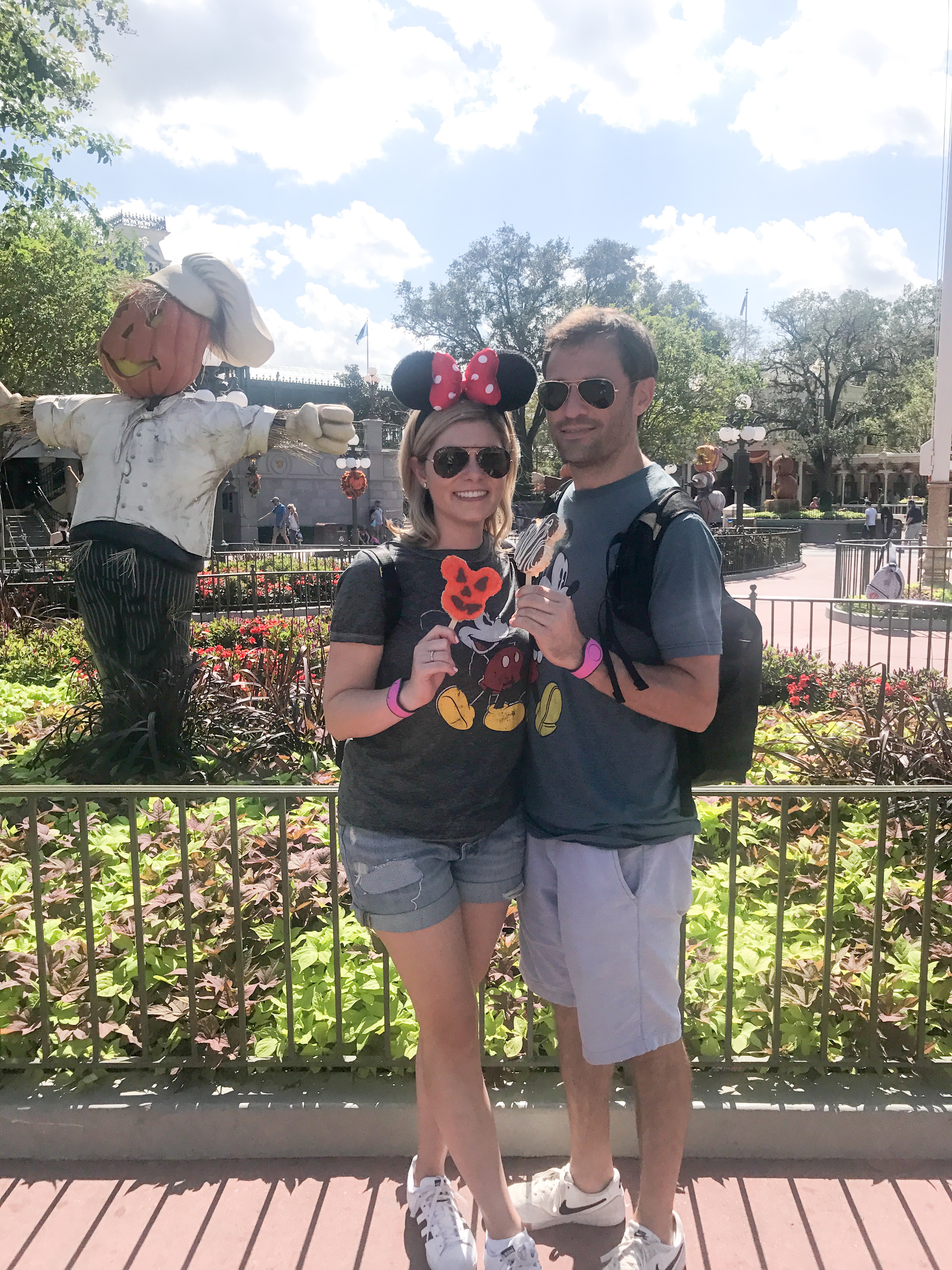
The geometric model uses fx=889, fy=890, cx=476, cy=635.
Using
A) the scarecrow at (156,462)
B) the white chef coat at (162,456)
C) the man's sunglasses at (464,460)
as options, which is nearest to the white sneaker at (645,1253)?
the man's sunglasses at (464,460)

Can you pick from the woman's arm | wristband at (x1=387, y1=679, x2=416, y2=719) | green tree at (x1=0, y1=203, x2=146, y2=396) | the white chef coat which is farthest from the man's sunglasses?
green tree at (x1=0, y1=203, x2=146, y2=396)

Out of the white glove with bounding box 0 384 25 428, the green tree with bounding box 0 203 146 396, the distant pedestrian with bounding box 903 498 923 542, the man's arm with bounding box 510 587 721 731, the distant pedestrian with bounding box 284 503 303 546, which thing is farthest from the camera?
the distant pedestrian with bounding box 903 498 923 542

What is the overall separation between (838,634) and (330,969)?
10.1 meters

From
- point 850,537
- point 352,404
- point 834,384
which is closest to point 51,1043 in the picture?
point 850,537

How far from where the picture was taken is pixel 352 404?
50.1 meters

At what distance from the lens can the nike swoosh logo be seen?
208cm

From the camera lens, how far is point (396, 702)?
170 cm

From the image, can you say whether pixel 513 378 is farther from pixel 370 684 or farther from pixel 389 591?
pixel 370 684

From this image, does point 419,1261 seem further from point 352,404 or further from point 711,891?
point 352,404

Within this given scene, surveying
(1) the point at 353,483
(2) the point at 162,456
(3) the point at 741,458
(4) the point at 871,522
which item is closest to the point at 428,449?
(2) the point at 162,456

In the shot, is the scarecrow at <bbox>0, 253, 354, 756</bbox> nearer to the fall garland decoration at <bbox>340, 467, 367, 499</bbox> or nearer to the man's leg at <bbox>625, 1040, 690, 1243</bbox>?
the man's leg at <bbox>625, 1040, 690, 1243</bbox>

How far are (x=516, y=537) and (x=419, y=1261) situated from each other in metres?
1.63

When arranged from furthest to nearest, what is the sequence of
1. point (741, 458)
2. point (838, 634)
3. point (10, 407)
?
1. point (741, 458)
2. point (838, 634)
3. point (10, 407)

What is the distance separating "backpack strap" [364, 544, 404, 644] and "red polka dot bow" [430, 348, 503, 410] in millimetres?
335
